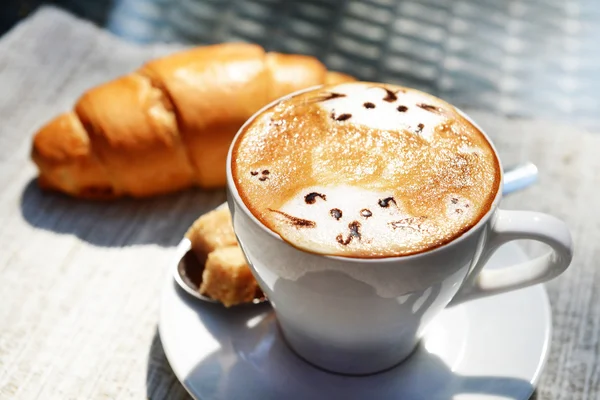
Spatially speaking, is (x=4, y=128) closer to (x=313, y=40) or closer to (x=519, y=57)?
(x=313, y=40)

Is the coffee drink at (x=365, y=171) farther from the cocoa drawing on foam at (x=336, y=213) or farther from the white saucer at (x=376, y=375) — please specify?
the white saucer at (x=376, y=375)

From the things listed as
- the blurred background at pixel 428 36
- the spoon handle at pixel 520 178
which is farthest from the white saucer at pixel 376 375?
the blurred background at pixel 428 36

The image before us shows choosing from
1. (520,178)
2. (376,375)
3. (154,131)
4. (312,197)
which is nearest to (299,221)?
A: (312,197)

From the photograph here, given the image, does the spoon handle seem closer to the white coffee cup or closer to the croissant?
the white coffee cup

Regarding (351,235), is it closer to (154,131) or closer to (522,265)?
(522,265)

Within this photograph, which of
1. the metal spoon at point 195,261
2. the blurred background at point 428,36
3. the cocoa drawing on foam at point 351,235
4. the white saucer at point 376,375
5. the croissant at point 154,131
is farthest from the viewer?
the blurred background at point 428,36

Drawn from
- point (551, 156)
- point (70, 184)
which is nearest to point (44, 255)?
point (70, 184)

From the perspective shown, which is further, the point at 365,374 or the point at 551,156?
the point at 551,156
